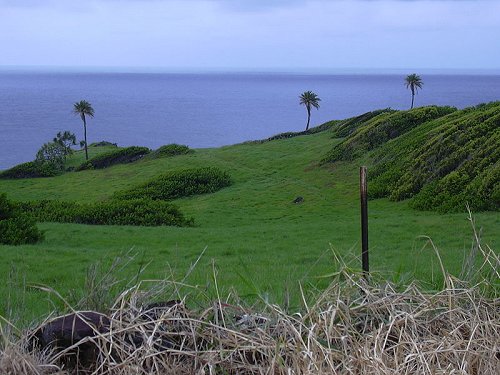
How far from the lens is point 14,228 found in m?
20.6

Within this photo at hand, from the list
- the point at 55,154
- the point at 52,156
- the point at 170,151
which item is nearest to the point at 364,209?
the point at 170,151

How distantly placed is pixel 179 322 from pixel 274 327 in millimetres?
801

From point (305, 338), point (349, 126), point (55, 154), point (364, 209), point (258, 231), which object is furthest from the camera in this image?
point (55, 154)

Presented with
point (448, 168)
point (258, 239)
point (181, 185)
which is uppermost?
point (448, 168)

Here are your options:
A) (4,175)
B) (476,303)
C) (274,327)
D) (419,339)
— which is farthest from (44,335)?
(4,175)

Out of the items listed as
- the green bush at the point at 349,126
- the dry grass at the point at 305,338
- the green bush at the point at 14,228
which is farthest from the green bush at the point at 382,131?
the dry grass at the point at 305,338

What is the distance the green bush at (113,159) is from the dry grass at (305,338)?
56747 mm

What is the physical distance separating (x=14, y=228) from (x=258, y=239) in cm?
773

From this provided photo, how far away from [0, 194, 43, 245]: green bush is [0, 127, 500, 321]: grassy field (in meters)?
0.64

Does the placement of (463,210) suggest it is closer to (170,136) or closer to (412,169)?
(412,169)

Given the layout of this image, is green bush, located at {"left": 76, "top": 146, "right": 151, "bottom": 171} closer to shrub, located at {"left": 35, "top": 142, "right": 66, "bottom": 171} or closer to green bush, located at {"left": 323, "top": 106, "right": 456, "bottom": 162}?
shrub, located at {"left": 35, "top": 142, "right": 66, "bottom": 171}

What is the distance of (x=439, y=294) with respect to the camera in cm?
588

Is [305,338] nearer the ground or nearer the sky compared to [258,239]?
nearer the sky

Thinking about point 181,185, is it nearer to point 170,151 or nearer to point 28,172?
point 170,151
